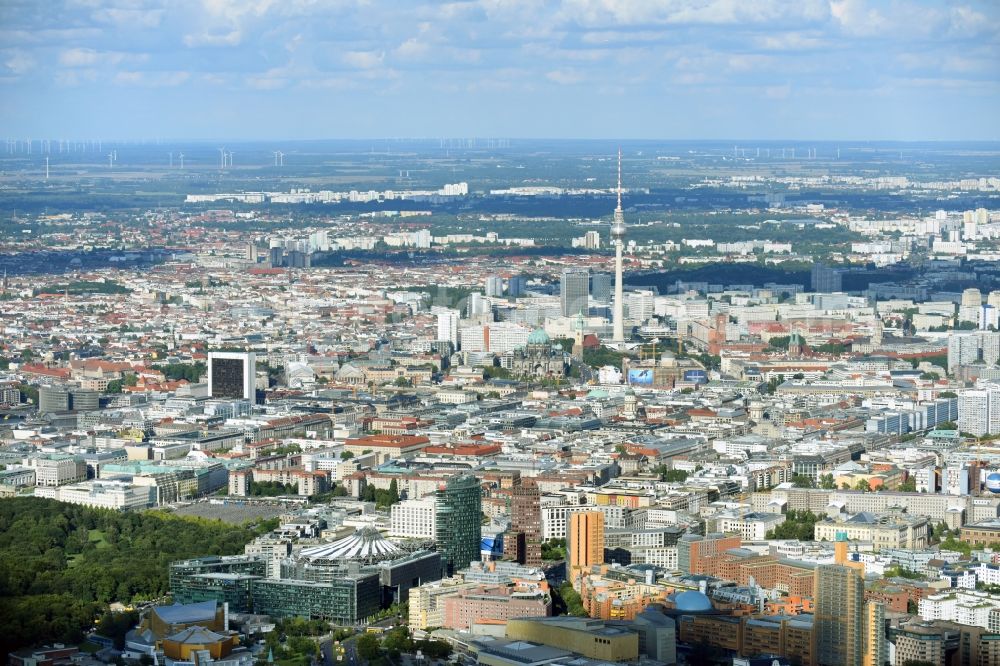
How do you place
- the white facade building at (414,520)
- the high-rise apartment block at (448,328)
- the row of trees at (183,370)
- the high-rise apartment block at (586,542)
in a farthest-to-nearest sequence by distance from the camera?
the high-rise apartment block at (448,328), the row of trees at (183,370), the white facade building at (414,520), the high-rise apartment block at (586,542)

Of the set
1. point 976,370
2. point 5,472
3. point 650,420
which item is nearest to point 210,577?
point 5,472

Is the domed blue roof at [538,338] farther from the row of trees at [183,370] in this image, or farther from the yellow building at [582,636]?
the yellow building at [582,636]

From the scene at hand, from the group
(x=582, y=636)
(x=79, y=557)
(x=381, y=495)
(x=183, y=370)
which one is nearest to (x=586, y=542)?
(x=582, y=636)

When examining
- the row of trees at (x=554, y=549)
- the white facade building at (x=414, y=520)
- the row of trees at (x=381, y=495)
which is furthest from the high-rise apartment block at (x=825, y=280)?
the white facade building at (x=414, y=520)

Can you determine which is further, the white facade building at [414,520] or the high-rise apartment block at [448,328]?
the high-rise apartment block at [448,328]

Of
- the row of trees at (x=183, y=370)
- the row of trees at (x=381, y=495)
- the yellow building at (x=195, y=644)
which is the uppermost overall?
the yellow building at (x=195, y=644)

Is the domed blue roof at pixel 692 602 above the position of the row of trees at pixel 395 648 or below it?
above

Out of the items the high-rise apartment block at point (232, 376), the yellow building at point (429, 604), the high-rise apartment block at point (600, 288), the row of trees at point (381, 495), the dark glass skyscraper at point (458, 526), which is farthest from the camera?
the high-rise apartment block at point (600, 288)
